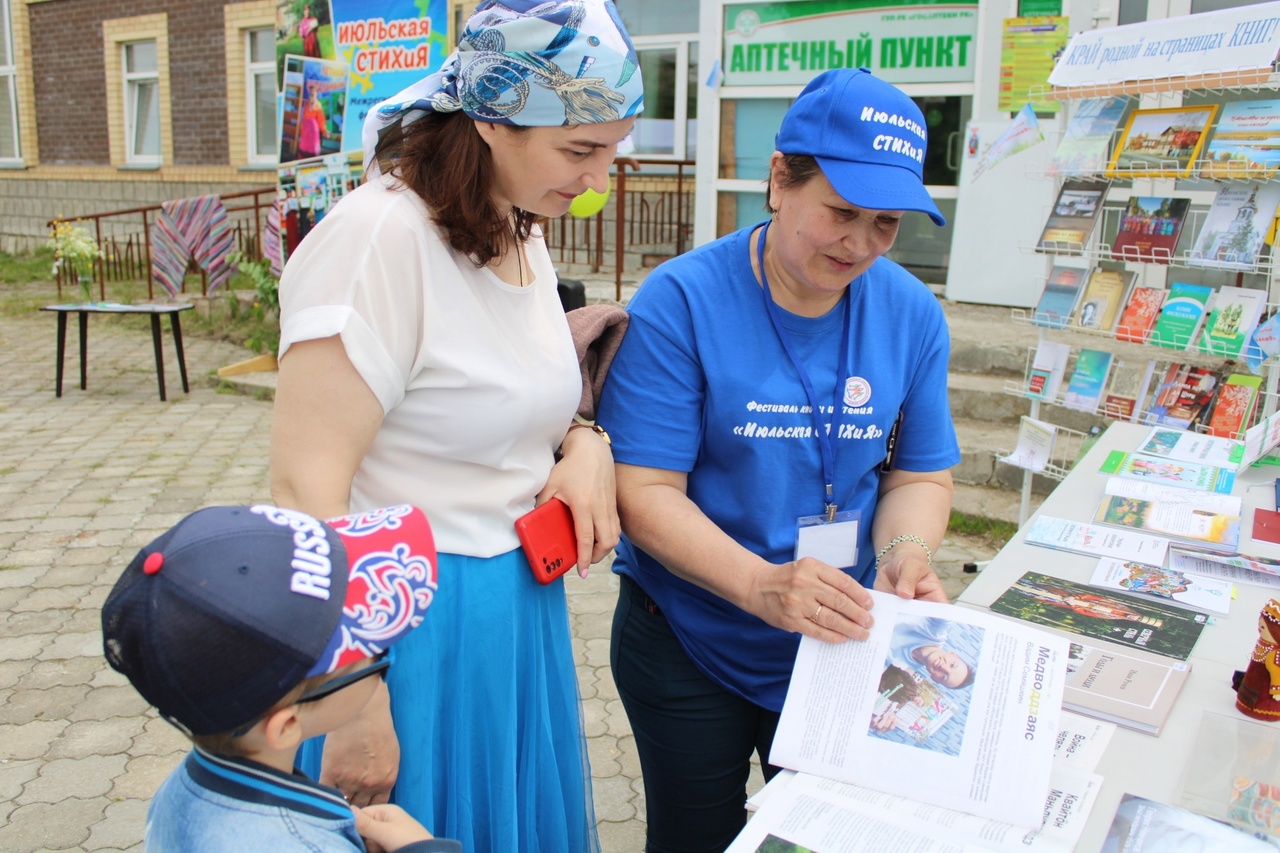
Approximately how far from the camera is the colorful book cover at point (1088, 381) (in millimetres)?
3877

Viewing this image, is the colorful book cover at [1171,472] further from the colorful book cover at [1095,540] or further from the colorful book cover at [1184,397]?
the colorful book cover at [1184,397]

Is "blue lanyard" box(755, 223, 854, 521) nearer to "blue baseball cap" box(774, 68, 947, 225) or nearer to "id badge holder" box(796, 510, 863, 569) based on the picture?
"id badge holder" box(796, 510, 863, 569)

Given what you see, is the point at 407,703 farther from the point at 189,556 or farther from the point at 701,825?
the point at 701,825

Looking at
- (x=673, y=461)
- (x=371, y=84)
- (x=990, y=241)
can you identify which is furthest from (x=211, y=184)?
(x=673, y=461)

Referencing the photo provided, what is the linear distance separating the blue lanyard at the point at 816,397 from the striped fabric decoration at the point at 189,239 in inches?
333

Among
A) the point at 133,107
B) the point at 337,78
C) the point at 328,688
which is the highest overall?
the point at 133,107

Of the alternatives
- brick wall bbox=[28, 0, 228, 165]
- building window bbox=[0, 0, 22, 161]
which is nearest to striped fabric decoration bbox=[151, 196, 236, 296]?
brick wall bbox=[28, 0, 228, 165]

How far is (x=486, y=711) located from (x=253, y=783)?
0.45 metres

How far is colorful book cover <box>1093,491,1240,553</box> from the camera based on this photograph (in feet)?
6.94

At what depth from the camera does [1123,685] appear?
1.54 m

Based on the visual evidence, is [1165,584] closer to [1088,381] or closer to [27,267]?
[1088,381]

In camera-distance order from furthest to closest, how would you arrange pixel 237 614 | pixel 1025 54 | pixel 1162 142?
pixel 1025 54 < pixel 1162 142 < pixel 237 614

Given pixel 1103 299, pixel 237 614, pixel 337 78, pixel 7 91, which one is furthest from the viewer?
pixel 7 91

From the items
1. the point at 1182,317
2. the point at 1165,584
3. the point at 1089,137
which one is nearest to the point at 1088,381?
the point at 1182,317
